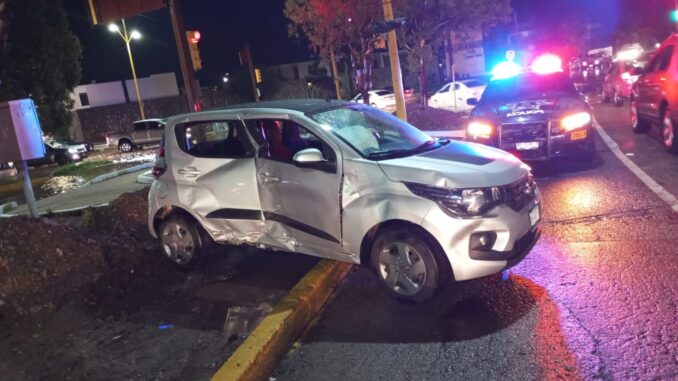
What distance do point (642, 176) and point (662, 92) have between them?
7.86 ft

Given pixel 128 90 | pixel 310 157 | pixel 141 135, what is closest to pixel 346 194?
pixel 310 157

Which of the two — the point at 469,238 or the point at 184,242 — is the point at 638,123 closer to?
the point at 469,238

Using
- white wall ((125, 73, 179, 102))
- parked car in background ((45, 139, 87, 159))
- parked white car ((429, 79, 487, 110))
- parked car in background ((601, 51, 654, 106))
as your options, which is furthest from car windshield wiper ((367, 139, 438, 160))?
white wall ((125, 73, 179, 102))

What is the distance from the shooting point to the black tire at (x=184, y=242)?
19.0ft

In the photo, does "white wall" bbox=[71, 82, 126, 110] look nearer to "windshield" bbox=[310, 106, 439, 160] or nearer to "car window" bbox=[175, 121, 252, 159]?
"car window" bbox=[175, 121, 252, 159]

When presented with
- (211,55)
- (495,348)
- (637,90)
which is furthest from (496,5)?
(211,55)

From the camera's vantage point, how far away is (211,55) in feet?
184

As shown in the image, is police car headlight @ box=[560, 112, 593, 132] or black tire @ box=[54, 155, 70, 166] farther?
black tire @ box=[54, 155, 70, 166]

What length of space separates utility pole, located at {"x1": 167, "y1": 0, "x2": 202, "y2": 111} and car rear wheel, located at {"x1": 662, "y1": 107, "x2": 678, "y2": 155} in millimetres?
8125

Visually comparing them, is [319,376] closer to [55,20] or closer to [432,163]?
[432,163]

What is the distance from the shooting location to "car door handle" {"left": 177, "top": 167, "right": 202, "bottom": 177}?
220 inches

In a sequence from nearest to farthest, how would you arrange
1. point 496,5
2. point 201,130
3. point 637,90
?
point 201,130
point 637,90
point 496,5

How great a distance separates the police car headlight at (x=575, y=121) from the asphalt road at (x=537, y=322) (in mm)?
2547

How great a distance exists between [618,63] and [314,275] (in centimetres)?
1727
